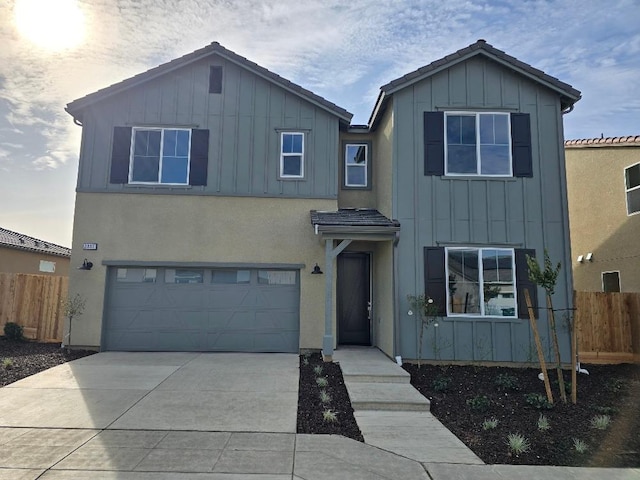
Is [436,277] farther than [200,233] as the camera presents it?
No

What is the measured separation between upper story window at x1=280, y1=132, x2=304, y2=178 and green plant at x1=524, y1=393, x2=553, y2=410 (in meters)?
6.74

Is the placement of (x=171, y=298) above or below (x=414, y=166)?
below

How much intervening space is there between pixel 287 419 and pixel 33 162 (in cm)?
1105

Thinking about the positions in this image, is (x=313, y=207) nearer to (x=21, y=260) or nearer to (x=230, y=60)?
(x=230, y=60)

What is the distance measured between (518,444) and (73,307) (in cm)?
931

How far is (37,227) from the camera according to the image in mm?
21141

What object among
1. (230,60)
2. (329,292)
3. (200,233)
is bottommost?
A: (329,292)

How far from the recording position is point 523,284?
9.08 metres

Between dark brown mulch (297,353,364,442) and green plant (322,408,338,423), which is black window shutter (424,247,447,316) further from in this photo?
green plant (322,408,338,423)

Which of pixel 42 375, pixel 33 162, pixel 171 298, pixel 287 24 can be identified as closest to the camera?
pixel 42 375

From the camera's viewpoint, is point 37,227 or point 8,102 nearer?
point 8,102

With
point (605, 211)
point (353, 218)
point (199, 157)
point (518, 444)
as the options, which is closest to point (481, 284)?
point (353, 218)

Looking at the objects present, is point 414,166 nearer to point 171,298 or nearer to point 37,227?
point 171,298

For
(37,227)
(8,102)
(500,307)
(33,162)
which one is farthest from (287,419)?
(37,227)
